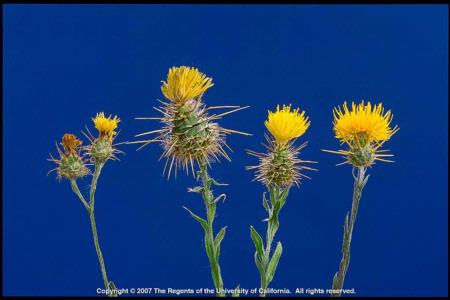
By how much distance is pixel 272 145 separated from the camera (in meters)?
3.31

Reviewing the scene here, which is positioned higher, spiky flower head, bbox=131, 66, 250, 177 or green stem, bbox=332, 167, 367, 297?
spiky flower head, bbox=131, 66, 250, 177

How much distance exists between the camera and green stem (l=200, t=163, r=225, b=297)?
3172mm

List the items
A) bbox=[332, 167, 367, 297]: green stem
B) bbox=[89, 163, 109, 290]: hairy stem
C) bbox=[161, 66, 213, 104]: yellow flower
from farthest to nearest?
bbox=[89, 163, 109, 290]: hairy stem < bbox=[332, 167, 367, 297]: green stem < bbox=[161, 66, 213, 104]: yellow flower

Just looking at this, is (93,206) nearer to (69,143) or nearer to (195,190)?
(69,143)

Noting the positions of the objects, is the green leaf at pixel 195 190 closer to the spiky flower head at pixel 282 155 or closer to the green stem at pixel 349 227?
the spiky flower head at pixel 282 155

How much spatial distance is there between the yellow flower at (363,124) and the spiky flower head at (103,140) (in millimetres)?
1277

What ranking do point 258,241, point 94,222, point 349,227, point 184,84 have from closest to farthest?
1. point 184,84
2. point 349,227
3. point 258,241
4. point 94,222

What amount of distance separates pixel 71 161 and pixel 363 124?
5.40 ft

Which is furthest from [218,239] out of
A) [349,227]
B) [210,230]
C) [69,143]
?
[69,143]

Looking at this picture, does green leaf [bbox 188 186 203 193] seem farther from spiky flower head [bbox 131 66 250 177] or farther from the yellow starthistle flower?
the yellow starthistle flower

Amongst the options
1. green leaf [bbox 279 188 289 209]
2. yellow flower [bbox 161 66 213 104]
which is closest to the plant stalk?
yellow flower [bbox 161 66 213 104]

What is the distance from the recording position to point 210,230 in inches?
126

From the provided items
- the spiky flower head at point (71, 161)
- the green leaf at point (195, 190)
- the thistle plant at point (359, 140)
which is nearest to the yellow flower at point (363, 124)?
the thistle plant at point (359, 140)

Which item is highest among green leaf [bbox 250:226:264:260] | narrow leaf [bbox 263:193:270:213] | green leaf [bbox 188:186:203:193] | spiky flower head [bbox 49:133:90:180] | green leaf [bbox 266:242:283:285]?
spiky flower head [bbox 49:133:90:180]
